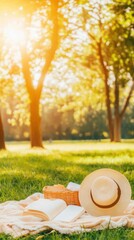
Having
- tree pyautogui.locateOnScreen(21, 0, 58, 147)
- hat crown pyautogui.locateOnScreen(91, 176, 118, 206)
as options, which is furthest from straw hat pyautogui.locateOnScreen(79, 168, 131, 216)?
tree pyautogui.locateOnScreen(21, 0, 58, 147)

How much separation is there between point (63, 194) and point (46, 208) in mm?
889

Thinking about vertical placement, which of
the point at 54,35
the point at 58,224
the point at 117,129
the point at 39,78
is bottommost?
the point at 58,224

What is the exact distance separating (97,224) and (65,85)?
35359 mm

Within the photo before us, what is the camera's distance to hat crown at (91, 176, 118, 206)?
636 centimetres

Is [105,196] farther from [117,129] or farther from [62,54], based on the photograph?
[117,129]

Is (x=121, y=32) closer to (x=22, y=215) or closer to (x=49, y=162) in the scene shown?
(x=49, y=162)

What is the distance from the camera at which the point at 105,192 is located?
636cm

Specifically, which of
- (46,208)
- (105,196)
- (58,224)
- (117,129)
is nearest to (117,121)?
(117,129)

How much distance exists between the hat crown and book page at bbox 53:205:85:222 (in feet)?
0.86

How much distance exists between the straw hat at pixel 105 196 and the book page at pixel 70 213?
0.36 ft

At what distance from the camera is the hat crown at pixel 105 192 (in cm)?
636

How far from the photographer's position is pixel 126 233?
5582 millimetres

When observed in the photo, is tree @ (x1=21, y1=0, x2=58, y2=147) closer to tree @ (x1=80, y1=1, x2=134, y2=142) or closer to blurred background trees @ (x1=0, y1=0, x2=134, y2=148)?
blurred background trees @ (x1=0, y1=0, x2=134, y2=148)

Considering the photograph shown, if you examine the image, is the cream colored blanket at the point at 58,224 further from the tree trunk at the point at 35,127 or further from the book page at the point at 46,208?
the tree trunk at the point at 35,127
